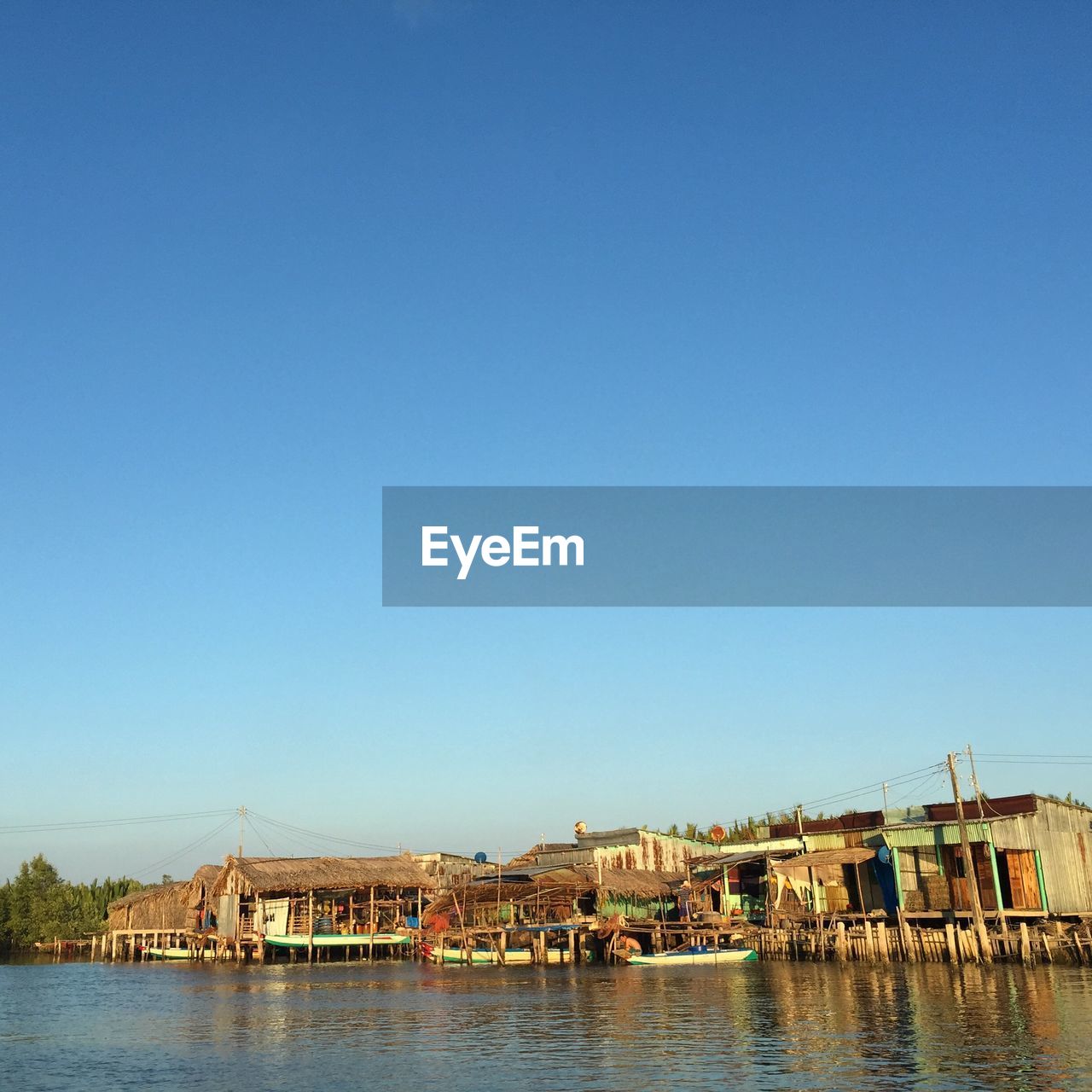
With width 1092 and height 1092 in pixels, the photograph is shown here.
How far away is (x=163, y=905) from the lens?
3853 inches

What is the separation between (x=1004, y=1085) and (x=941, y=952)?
110 ft

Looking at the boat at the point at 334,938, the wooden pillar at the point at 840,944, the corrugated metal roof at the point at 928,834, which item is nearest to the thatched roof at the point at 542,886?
the boat at the point at 334,938

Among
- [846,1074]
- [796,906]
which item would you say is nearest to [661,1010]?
[846,1074]

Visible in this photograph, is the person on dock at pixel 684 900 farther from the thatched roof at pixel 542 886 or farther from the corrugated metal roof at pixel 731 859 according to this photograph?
the thatched roof at pixel 542 886

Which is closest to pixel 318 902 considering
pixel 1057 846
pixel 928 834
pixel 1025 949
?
pixel 928 834

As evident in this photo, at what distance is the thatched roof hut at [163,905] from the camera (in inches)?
3622

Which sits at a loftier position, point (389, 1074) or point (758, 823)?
point (758, 823)

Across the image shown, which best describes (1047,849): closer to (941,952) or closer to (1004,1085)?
(941,952)

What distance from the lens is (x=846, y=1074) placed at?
90.4 feet

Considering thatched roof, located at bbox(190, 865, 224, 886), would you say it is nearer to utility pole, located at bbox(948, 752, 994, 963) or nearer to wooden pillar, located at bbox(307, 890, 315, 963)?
wooden pillar, located at bbox(307, 890, 315, 963)

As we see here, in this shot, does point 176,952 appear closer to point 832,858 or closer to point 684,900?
point 684,900

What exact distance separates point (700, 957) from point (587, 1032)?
104ft

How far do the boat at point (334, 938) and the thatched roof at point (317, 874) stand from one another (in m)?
3.36

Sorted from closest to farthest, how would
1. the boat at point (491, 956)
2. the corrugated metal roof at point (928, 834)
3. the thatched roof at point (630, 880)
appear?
the corrugated metal roof at point (928, 834) < the boat at point (491, 956) < the thatched roof at point (630, 880)
